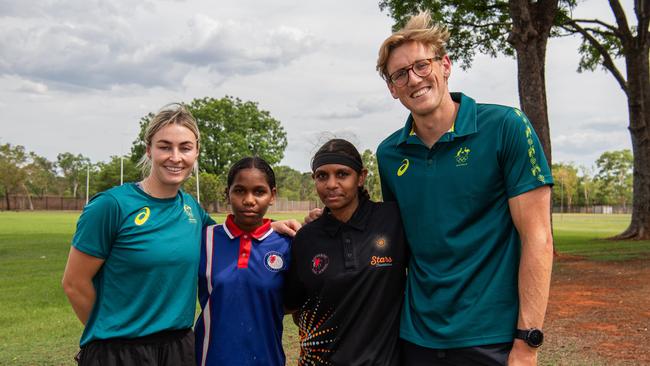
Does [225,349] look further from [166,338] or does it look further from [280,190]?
[280,190]

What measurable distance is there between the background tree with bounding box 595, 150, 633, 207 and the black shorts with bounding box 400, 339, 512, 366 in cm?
11230

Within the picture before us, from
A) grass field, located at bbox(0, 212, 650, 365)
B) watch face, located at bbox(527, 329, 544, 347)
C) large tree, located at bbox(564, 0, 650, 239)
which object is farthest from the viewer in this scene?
large tree, located at bbox(564, 0, 650, 239)

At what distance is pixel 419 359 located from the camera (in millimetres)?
2920

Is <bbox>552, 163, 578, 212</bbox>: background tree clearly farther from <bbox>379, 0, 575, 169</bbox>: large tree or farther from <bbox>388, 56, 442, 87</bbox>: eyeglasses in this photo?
<bbox>388, 56, 442, 87</bbox>: eyeglasses

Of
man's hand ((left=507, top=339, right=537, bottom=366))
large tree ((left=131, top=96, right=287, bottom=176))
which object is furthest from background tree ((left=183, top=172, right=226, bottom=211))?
man's hand ((left=507, top=339, right=537, bottom=366))

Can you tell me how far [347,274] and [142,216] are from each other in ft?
3.81

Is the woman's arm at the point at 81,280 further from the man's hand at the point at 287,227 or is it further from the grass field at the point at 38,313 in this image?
the grass field at the point at 38,313

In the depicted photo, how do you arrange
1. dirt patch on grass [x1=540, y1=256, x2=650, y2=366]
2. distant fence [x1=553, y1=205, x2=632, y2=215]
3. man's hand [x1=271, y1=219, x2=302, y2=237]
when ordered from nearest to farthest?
man's hand [x1=271, y1=219, x2=302, y2=237] → dirt patch on grass [x1=540, y1=256, x2=650, y2=366] → distant fence [x1=553, y1=205, x2=632, y2=215]

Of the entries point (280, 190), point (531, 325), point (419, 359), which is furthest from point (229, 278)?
point (280, 190)

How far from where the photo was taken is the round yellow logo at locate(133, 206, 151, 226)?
3119 mm

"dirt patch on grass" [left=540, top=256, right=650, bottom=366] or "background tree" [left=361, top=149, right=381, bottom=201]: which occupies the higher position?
"background tree" [left=361, top=149, right=381, bottom=201]

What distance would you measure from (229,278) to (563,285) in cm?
923

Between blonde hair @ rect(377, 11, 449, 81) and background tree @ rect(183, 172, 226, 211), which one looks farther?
background tree @ rect(183, 172, 226, 211)

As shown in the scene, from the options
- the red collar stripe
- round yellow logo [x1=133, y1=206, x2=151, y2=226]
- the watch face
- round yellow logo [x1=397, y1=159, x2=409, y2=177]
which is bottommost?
the watch face
